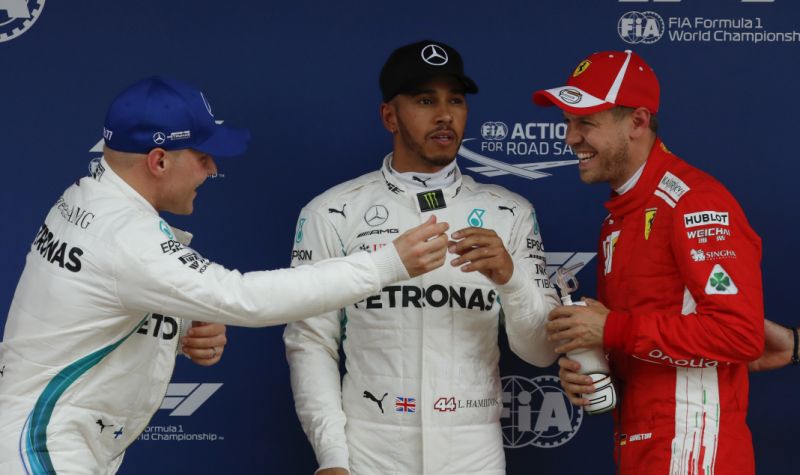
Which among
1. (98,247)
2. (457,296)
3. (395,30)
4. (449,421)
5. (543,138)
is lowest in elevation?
(449,421)

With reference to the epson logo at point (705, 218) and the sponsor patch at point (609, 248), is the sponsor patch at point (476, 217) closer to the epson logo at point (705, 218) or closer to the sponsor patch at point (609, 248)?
the sponsor patch at point (609, 248)

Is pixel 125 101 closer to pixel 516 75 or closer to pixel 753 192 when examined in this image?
pixel 516 75

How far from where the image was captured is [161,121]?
220cm

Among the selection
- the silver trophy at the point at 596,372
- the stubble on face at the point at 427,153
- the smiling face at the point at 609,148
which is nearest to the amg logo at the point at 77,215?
the stubble on face at the point at 427,153

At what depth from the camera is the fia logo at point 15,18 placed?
311 centimetres

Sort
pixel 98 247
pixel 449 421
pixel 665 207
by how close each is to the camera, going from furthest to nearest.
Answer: pixel 449 421, pixel 665 207, pixel 98 247

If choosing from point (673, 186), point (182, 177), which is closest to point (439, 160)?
point (673, 186)

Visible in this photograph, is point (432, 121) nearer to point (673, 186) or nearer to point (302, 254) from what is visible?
point (302, 254)

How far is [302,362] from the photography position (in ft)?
8.59

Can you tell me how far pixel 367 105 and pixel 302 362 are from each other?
84 centimetres

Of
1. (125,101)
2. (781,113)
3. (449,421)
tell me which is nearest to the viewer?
(125,101)

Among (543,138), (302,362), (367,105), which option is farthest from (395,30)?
(302,362)

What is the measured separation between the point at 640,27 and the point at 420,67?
77 centimetres

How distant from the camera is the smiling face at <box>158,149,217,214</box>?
7.41 feet
